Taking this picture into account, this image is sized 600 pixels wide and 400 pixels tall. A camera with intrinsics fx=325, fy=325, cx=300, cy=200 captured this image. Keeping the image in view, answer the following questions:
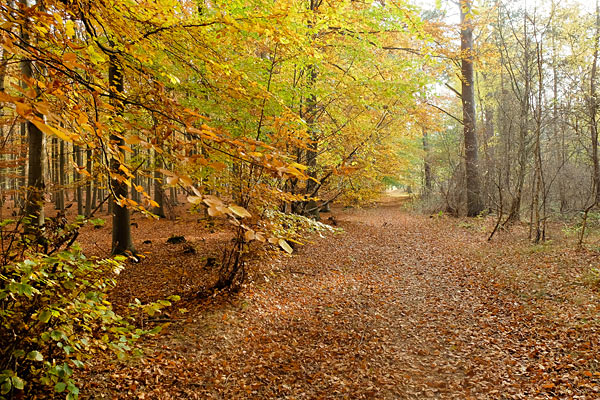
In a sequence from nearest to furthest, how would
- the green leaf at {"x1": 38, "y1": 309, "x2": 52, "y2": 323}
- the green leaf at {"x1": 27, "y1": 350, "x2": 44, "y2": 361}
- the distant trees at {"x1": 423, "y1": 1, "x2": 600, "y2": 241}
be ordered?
the green leaf at {"x1": 27, "y1": 350, "x2": 44, "y2": 361} < the green leaf at {"x1": 38, "y1": 309, "x2": 52, "y2": 323} < the distant trees at {"x1": 423, "y1": 1, "x2": 600, "y2": 241}

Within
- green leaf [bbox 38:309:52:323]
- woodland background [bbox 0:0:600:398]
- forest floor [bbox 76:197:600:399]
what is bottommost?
forest floor [bbox 76:197:600:399]

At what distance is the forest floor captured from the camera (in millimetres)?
3967

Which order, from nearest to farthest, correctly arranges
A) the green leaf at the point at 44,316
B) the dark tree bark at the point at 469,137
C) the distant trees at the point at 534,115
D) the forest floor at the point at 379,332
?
the green leaf at the point at 44,316 → the forest floor at the point at 379,332 → the distant trees at the point at 534,115 → the dark tree bark at the point at 469,137

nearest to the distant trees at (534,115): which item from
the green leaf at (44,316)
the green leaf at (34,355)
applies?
the green leaf at (44,316)

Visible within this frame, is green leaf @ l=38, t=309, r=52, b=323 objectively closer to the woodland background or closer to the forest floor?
the woodland background

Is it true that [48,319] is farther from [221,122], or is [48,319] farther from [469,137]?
[469,137]

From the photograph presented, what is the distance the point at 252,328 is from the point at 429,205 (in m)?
16.4

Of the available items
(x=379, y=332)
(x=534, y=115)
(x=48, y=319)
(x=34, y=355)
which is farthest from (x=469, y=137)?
(x=34, y=355)

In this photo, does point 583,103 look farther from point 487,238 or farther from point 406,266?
point 406,266

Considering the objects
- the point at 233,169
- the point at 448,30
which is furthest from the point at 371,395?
the point at 448,30

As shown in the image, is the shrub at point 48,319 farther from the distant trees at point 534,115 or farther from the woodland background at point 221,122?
the distant trees at point 534,115

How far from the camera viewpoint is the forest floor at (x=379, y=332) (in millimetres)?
3967

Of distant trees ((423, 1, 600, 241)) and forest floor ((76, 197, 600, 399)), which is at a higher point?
distant trees ((423, 1, 600, 241))

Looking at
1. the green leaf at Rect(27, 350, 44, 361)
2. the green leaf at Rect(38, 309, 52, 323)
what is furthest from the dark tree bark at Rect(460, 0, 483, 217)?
the green leaf at Rect(27, 350, 44, 361)
